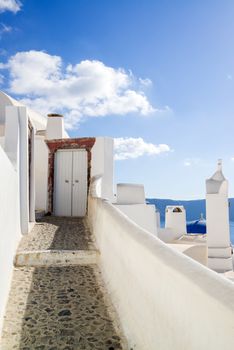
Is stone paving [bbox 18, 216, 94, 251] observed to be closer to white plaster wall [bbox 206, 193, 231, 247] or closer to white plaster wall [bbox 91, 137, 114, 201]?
white plaster wall [bbox 91, 137, 114, 201]

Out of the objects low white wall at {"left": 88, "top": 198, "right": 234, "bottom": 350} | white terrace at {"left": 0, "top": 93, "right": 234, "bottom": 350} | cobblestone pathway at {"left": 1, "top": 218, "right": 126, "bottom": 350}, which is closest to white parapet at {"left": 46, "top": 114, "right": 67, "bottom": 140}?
white terrace at {"left": 0, "top": 93, "right": 234, "bottom": 350}

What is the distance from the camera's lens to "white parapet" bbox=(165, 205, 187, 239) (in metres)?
21.8

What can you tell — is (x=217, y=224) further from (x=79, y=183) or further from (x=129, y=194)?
(x=79, y=183)

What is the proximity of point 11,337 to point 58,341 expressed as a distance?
49cm

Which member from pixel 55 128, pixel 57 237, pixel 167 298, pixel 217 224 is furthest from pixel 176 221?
pixel 167 298

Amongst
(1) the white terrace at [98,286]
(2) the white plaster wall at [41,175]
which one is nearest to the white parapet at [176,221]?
(2) the white plaster wall at [41,175]

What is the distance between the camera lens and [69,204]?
12.9 meters

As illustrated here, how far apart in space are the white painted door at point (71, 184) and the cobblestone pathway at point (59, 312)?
23.1 ft

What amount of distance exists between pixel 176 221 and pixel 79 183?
1087 cm

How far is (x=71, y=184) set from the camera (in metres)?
12.9

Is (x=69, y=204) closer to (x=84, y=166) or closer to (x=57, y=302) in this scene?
(x=84, y=166)

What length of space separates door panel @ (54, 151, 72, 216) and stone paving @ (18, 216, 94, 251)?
2.73m

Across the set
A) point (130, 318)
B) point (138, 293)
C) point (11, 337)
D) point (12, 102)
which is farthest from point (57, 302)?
point (12, 102)

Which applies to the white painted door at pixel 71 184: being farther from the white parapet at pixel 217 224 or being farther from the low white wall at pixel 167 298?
the low white wall at pixel 167 298
